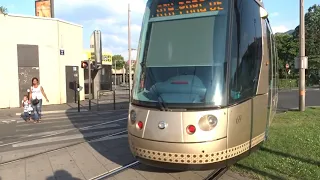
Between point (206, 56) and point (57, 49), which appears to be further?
point (57, 49)

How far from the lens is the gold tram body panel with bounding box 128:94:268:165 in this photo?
13.5 ft

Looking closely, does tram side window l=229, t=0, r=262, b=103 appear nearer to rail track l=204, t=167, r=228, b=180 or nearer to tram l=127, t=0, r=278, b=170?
tram l=127, t=0, r=278, b=170

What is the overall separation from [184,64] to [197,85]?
0.41 metres

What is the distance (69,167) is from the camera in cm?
581

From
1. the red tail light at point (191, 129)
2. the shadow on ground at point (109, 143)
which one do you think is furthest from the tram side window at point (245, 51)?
the shadow on ground at point (109, 143)

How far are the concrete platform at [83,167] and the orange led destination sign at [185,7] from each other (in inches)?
103

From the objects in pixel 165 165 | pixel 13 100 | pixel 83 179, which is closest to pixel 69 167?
pixel 83 179

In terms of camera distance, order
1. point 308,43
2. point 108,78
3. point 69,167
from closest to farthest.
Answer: point 69,167 → point 108,78 → point 308,43

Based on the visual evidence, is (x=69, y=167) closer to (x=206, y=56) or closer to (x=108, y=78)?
(x=206, y=56)

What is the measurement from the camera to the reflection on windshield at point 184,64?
4.32 metres

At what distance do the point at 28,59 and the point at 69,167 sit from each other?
14564 millimetres

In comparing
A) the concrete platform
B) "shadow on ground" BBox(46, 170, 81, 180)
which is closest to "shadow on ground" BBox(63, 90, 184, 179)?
the concrete platform

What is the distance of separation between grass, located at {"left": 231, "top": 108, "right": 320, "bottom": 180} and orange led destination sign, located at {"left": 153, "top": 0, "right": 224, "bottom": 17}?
2710 millimetres

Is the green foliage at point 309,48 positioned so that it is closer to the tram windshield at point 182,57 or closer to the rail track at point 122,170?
the rail track at point 122,170
